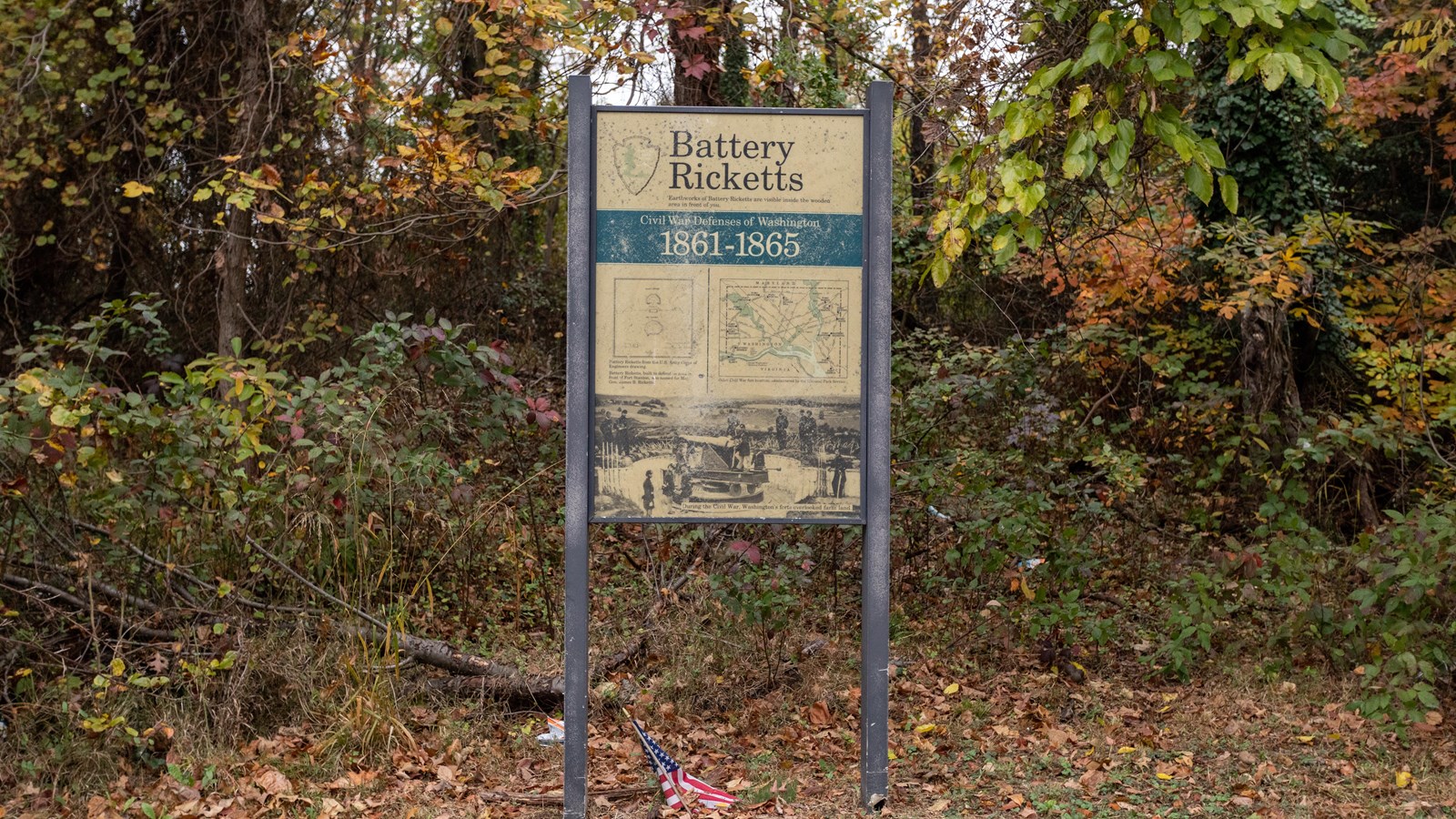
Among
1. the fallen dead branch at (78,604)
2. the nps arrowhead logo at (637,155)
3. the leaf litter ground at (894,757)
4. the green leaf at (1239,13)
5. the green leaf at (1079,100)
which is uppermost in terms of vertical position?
the green leaf at (1239,13)

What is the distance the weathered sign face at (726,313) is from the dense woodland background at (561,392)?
89 centimetres

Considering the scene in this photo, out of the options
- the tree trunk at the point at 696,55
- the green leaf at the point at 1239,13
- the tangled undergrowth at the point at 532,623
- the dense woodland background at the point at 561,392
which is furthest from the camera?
the tree trunk at the point at 696,55

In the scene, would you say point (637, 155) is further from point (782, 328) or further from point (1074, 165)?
point (1074, 165)

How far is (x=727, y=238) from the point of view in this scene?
14.7 feet

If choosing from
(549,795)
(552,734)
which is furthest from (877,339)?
(552,734)

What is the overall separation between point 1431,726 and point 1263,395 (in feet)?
17.7

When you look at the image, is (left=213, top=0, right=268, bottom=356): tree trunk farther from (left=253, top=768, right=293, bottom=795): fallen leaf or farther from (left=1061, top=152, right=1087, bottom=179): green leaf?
(left=1061, top=152, right=1087, bottom=179): green leaf

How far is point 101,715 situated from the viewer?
5059 mm

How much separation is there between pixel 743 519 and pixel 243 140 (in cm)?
695

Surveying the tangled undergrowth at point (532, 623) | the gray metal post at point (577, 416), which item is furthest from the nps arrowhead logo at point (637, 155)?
the tangled undergrowth at point (532, 623)

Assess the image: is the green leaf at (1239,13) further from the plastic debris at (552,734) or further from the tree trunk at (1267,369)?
the tree trunk at (1267,369)

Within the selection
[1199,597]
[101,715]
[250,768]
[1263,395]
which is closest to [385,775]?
[250,768]

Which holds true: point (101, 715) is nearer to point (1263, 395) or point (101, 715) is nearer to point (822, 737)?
point (822, 737)

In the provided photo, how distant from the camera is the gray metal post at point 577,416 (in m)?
4.40
